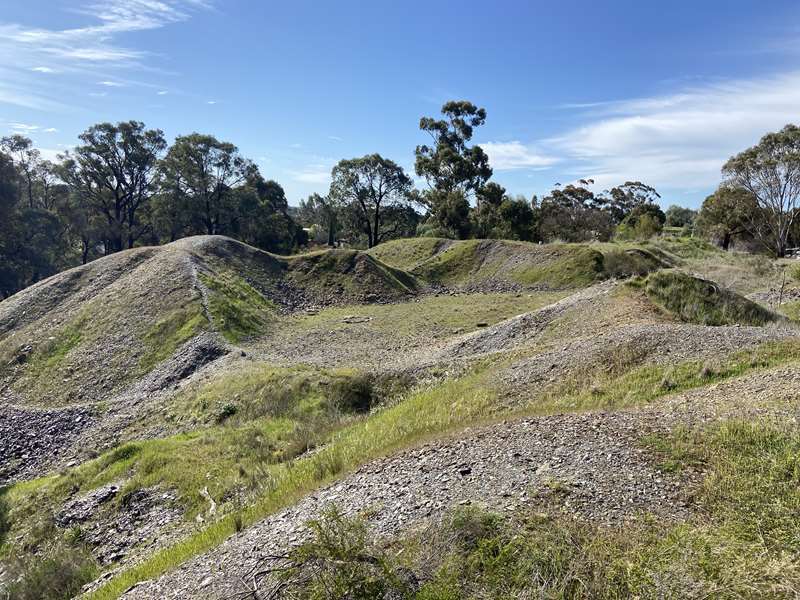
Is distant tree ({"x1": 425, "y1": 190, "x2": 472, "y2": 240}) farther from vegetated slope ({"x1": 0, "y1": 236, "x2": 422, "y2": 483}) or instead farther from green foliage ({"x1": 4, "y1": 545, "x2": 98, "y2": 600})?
green foliage ({"x1": 4, "y1": 545, "x2": 98, "y2": 600})

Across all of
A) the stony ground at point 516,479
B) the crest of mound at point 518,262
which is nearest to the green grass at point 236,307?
the crest of mound at point 518,262

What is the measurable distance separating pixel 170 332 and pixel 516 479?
66.0 ft

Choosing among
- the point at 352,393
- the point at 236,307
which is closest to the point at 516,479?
the point at 352,393

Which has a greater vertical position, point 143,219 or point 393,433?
point 143,219

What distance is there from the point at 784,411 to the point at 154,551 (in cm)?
927

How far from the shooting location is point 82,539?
9516 mm

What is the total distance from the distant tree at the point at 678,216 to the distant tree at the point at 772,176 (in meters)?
36.3

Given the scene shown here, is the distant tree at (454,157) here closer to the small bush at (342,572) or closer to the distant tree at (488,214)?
the distant tree at (488,214)

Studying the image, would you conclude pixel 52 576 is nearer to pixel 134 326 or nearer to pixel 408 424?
pixel 408 424

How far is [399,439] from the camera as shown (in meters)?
8.35

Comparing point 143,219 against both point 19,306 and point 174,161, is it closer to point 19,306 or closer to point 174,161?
point 174,161

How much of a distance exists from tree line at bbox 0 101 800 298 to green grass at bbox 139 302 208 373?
2925 cm

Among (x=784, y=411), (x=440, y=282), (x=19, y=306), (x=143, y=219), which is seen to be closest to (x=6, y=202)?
(x=143, y=219)

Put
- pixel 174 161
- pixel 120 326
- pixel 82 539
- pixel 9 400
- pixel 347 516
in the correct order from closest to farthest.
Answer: pixel 347 516 < pixel 82 539 < pixel 9 400 < pixel 120 326 < pixel 174 161
